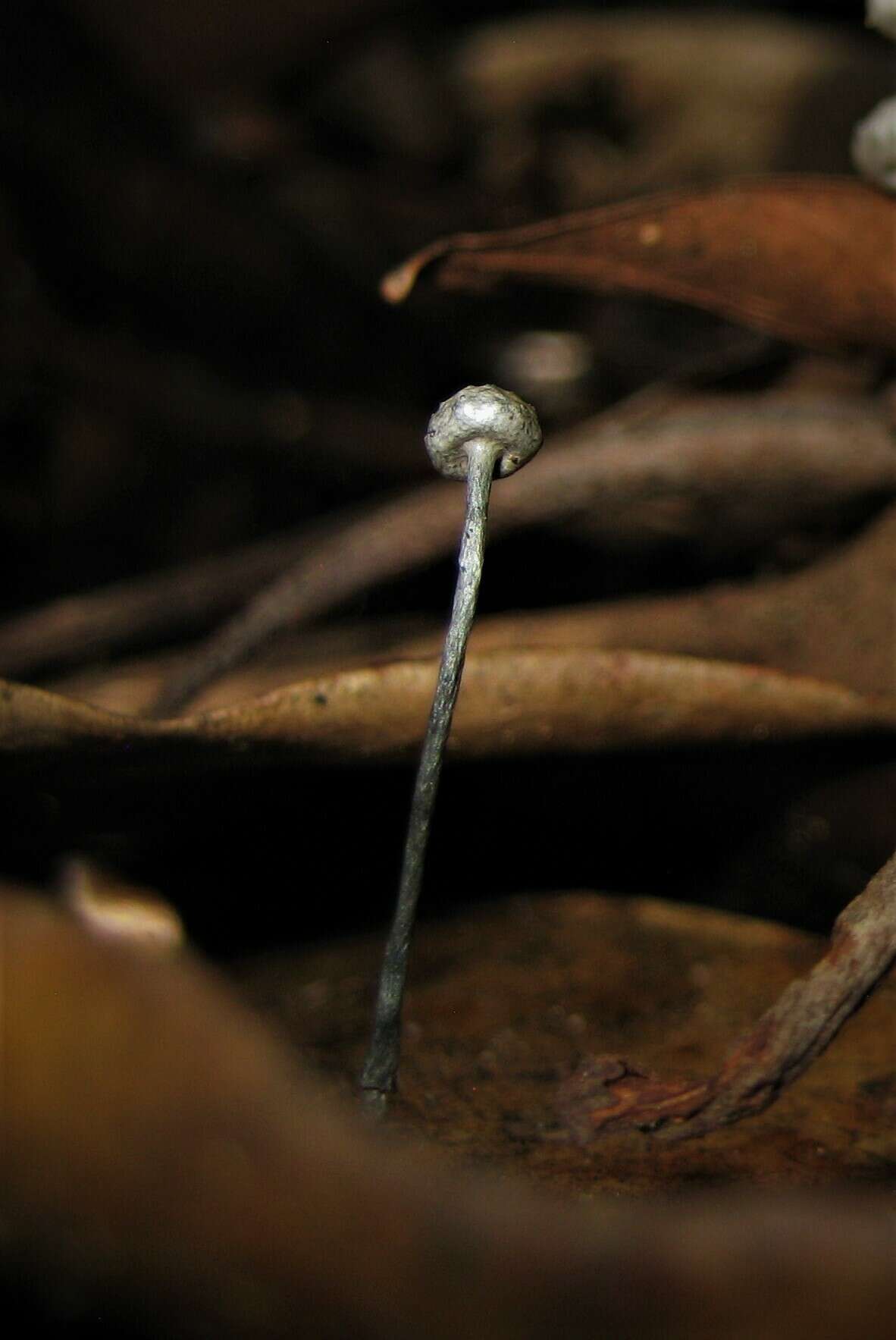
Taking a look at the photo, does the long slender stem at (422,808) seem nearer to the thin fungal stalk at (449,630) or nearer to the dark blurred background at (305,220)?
the thin fungal stalk at (449,630)

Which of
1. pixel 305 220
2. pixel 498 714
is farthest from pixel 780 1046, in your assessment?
pixel 305 220

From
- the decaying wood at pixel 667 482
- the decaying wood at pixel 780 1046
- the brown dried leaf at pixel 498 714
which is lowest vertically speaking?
the decaying wood at pixel 780 1046

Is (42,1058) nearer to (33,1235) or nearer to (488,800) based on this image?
(33,1235)

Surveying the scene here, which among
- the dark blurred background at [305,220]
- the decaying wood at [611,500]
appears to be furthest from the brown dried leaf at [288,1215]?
the dark blurred background at [305,220]

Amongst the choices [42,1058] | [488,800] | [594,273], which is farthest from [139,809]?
[594,273]

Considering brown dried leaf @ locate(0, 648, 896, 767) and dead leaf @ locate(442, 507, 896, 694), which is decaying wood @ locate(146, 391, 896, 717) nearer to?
dead leaf @ locate(442, 507, 896, 694)

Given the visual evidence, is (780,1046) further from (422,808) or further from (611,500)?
(611,500)

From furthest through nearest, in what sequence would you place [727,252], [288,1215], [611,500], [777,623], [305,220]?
[305,220]
[611,500]
[777,623]
[727,252]
[288,1215]
